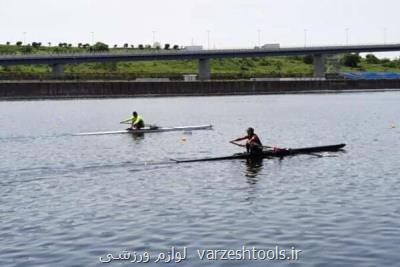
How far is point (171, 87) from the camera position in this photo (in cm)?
15888

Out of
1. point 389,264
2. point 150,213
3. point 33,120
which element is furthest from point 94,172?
point 33,120

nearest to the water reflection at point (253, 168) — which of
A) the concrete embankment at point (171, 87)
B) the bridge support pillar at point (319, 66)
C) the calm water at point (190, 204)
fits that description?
the calm water at point (190, 204)

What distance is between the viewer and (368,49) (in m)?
193

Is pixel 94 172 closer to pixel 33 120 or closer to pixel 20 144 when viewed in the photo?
pixel 20 144

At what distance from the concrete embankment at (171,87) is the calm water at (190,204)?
94508mm

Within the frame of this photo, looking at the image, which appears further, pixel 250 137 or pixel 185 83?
pixel 185 83

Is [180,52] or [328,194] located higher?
[180,52]

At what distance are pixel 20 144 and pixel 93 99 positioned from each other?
9391cm

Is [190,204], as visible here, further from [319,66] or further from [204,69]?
[319,66]

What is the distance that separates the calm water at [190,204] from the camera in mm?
20812

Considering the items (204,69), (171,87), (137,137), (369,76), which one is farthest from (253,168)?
(369,76)

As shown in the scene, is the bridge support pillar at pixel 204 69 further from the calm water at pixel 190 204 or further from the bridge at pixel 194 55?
the calm water at pixel 190 204

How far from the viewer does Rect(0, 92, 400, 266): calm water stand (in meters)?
20.8

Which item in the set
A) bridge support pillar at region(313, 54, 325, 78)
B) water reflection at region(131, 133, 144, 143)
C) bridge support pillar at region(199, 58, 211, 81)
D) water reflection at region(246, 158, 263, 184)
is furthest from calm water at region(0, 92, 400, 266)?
bridge support pillar at region(313, 54, 325, 78)
